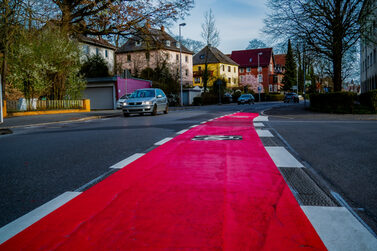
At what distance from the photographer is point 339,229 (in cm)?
250

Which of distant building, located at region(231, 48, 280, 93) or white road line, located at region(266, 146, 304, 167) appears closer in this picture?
white road line, located at region(266, 146, 304, 167)

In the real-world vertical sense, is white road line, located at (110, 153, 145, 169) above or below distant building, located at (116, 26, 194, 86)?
below

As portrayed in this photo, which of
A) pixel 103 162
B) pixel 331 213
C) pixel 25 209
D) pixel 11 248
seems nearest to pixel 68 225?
pixel 11 248

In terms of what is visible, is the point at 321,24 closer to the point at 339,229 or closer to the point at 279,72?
the point at 339,229

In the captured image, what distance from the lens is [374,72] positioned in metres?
37.0

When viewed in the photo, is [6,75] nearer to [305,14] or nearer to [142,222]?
[305,14]

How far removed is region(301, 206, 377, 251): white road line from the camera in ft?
7.33

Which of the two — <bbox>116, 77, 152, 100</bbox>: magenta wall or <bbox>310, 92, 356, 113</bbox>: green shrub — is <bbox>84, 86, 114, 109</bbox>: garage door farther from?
<bbox>310, 92, 356, 113</bbox>: green shrub

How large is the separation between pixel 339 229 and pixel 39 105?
80.1 feet

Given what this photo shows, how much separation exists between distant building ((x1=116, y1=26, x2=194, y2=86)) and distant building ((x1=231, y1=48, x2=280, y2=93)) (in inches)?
1011

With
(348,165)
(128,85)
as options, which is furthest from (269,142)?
(128,85)

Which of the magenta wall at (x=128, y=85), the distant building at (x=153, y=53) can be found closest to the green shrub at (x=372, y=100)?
the distant building at (x=153, y=53)

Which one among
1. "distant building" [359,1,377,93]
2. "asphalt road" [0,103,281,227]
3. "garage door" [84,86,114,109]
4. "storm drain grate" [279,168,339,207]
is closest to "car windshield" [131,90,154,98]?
"distant building" [359,1,377,93]

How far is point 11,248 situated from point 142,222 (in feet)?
2.81
